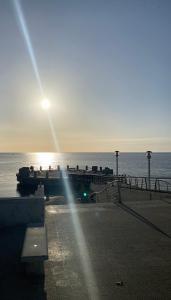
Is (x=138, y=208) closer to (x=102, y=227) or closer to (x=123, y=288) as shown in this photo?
(x=102, y=227)

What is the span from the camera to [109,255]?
785cm

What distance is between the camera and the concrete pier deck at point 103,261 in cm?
601

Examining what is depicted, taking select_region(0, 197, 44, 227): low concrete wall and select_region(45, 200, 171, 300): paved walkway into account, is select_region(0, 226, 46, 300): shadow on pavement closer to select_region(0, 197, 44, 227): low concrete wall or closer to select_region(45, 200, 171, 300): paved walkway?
select_region(45, 200, 171, 300): paved walkway

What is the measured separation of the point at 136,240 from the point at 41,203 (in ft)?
8.75

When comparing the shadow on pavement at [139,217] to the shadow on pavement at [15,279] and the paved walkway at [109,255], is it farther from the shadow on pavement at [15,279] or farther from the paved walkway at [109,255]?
the shadow on pavement at [15,279]

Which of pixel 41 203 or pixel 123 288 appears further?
pixel 41 203

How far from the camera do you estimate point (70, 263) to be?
736cm

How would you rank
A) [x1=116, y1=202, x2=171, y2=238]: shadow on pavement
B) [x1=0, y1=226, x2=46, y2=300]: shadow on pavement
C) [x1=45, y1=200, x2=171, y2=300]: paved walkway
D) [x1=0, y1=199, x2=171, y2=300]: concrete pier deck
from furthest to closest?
[x1=116, y1=202, x2=171, y2=238]: shadow on pavement
[x1=45, y1=200, x2=171, y2=300]: paved walkway
[x1=0, y1=199, x2=171, y2=300]: concrete pier deck
[x1=0, y1=226, x2=46, y2=300]: shadow on pavement

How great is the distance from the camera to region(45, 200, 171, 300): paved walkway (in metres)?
6.11

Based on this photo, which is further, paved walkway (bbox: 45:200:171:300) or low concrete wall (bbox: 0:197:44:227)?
low concrete wall (bbox: 0:197:44:227)

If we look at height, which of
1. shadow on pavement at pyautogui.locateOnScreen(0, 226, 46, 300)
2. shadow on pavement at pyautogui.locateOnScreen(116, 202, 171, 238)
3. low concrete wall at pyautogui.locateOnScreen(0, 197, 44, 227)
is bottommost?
shadow on pavement at pyautogui.locateOnScreen(0, 226, 46, 300)

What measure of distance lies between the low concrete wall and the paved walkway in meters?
0.53

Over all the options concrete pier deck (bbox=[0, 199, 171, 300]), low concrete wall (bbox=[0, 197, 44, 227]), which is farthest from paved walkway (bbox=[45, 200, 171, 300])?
low concrete wall (bbox=[0, 197, 44, 227])

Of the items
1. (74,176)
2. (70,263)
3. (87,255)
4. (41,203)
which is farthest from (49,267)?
(74,176)
